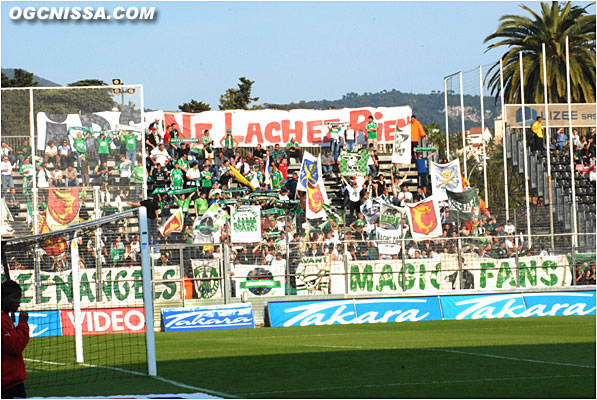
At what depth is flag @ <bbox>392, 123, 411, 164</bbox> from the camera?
3644cm

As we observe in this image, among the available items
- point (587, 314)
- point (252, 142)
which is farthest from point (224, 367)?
point (252, 142)

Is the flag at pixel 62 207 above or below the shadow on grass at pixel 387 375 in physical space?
above

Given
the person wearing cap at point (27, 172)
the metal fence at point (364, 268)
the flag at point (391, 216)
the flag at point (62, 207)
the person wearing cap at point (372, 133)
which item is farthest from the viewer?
the person wearing cap at point (372, 133)

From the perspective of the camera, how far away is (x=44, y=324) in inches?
933

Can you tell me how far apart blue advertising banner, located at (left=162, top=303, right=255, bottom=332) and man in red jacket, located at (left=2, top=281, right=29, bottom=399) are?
1588 centimetres

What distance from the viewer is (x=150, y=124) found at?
115 ft

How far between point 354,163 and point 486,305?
9.15m

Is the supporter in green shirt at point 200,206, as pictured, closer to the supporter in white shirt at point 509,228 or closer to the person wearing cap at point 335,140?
the person wearing cap at point 335,140

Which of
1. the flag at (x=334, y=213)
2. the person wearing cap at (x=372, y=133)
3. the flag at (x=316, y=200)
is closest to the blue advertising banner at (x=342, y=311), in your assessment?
the flag at (x=334, y=213)

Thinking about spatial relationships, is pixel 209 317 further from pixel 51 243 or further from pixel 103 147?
pixel 51 243

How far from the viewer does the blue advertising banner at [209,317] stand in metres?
25.5

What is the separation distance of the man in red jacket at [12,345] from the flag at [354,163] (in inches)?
976

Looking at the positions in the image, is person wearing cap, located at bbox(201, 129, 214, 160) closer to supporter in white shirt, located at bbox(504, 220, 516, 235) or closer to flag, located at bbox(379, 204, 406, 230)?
flag, located at bbox(379, 204, 406, 230)

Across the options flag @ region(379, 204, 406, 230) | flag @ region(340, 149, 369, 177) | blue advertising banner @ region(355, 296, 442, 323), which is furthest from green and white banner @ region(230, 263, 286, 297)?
flag @ region(340, 149, 369, 177)
